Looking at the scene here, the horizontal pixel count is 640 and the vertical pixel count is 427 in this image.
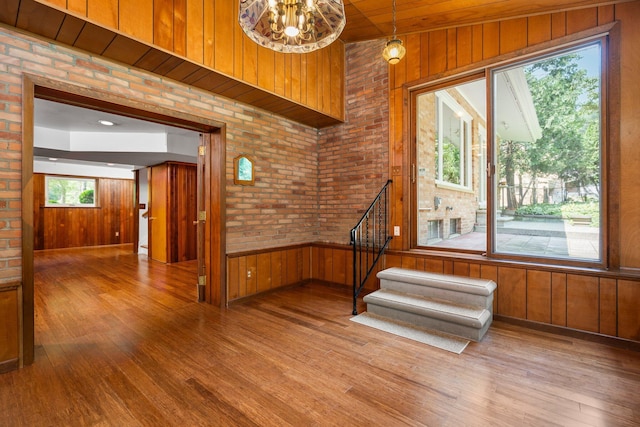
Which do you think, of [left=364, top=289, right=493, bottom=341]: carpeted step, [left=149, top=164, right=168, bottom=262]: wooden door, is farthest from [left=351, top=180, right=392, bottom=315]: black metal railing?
[left=149, top=164, right=168, bottom=262]: wooden door

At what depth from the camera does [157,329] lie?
9.21ft

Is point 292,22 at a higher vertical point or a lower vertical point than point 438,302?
higher

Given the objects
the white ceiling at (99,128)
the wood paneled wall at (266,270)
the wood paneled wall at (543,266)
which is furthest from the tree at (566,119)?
the white ceiling at (99,128)

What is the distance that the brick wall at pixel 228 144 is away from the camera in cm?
209

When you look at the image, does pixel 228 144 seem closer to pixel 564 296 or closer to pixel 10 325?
pixel 10 325

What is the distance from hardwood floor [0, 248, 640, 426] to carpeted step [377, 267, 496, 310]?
36cm

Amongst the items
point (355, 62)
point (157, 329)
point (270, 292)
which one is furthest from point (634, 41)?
point (157, 329)

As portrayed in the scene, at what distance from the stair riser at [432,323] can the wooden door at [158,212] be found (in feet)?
17.2

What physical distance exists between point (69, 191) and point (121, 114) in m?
8.27

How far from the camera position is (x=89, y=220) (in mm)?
9008

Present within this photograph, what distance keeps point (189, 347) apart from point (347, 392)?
1406 millimetres

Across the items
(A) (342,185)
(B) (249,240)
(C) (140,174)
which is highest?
(C) (140,174)

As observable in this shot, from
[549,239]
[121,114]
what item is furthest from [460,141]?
[121,114]

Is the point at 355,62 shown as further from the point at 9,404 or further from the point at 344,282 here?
the point at 9,404
